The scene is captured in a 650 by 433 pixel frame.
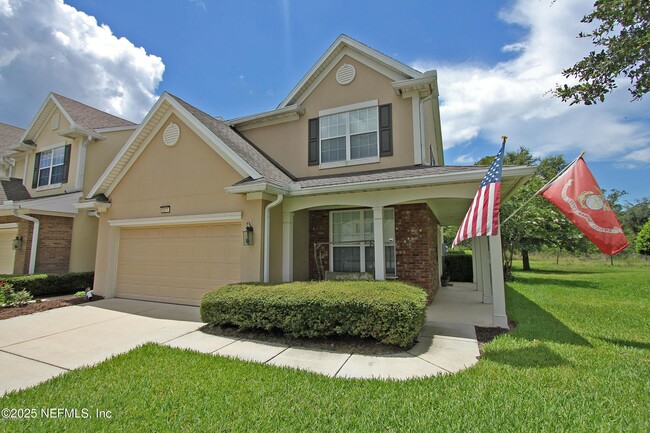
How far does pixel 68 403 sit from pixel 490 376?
5088mm

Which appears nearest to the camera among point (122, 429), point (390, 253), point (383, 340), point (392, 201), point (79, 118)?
point (122, 429)

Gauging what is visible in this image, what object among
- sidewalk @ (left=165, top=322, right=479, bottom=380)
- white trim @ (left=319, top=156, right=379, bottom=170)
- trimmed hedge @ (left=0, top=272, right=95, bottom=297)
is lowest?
sidewalk @ (left=165, top=322, right=479, bottom=380)

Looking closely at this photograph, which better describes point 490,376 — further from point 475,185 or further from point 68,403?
point 68,403

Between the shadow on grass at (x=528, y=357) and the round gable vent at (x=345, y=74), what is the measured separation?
8781mm

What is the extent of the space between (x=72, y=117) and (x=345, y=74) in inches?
491

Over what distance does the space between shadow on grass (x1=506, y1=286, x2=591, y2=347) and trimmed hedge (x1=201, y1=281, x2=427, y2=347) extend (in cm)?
222

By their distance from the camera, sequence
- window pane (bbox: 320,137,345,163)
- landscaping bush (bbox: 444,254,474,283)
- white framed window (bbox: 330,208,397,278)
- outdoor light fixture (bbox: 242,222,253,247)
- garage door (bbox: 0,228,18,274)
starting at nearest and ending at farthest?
outdoor light fixture (bbox: 242,222,253,247)
white framed window (bbox: 330,208,397,278)
window pane (bbox: 320,137,345,163)
garage door (bbox: 0,228,18,274)
landscaping bush (bbox: 444,254,474,283)

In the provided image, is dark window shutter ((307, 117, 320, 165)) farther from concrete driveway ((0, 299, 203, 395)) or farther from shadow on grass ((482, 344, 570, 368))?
shadow on grass ((482, 344, 570, 368))

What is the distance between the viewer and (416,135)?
30.4 feet

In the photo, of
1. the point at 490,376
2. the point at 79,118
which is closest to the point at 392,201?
the point at 490,376

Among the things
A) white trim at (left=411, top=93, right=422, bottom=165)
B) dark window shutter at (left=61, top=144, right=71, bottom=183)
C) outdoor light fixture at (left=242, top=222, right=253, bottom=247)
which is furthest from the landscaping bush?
dark window shutter at (left=61, top=144, right=71, bottom=183)

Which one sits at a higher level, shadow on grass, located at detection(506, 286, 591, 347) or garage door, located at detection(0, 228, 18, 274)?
garage door, located at detection(0, 228, 18, 274)

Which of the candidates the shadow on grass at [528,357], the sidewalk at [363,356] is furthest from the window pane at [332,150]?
the shadow on grass at [528,357]

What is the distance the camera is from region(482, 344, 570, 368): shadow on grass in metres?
4.49
